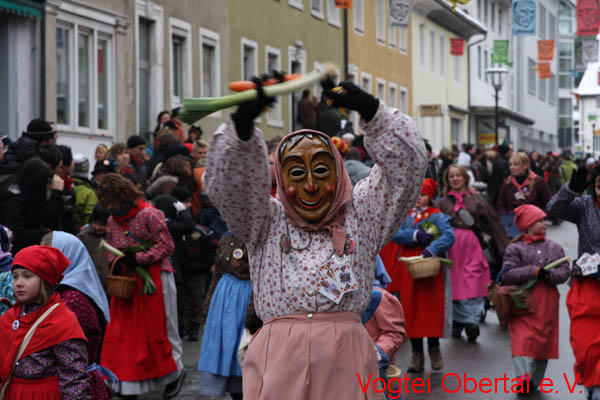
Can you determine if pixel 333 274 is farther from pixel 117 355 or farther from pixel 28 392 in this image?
pixel 117 355

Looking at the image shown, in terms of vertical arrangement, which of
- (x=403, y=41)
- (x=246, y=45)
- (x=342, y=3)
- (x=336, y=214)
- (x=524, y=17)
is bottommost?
(x=336, y=214)

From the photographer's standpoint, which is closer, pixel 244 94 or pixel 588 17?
pixel 244 94

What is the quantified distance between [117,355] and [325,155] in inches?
197

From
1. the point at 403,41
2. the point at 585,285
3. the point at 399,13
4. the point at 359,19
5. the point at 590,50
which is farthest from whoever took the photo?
the point at 403,41

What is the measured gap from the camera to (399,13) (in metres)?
32.0

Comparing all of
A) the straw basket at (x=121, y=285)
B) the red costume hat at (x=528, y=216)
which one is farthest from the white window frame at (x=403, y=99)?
the straw basket at (x=121, y=285)

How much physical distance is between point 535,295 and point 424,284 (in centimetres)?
164

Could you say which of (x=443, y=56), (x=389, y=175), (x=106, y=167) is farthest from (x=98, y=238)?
(x=443, y=56)

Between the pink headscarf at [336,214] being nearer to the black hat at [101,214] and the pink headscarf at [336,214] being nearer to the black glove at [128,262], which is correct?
the black glove at [128,262]

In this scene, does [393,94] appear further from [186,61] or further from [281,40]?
[186,61]

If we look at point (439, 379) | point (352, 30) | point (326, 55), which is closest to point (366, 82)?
point (352, 30)

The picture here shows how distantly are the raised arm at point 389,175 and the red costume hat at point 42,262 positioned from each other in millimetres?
1883

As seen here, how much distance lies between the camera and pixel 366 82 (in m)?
41.2

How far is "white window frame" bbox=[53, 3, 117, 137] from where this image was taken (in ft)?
69.9
